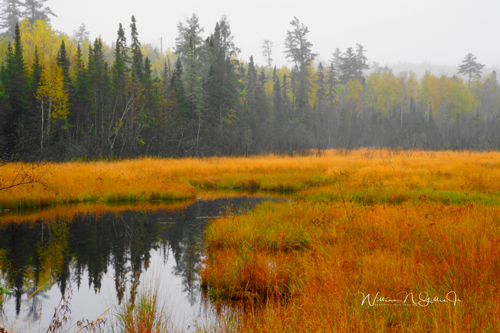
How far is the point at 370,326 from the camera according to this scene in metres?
2.85

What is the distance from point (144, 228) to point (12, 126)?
31.4 m

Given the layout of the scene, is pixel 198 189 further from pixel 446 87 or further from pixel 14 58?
pixel 446 87

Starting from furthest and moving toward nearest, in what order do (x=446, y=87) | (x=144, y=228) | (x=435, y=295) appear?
(x=446, y=87), (x=144, y=228), (x=435, y=295)

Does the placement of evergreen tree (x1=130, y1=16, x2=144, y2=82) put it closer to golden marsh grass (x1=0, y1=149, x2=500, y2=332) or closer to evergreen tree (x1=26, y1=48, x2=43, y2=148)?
evergreen tree (x1=26, y1=48, x2=43, y2=148)

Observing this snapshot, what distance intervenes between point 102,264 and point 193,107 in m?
34.6

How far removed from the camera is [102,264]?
689 cm

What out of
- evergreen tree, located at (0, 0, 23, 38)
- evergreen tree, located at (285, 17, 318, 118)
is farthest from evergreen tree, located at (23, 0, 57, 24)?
evergreen tree, located at (285, 17, 318, 118)

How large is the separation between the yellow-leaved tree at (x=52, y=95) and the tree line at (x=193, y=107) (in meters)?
0.12

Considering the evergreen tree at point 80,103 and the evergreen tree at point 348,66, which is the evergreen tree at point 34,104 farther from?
the evergreen tree at point 348,66

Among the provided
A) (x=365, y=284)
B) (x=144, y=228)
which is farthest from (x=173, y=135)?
(x=365, y=284)

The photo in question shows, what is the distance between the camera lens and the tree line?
32.2 m
